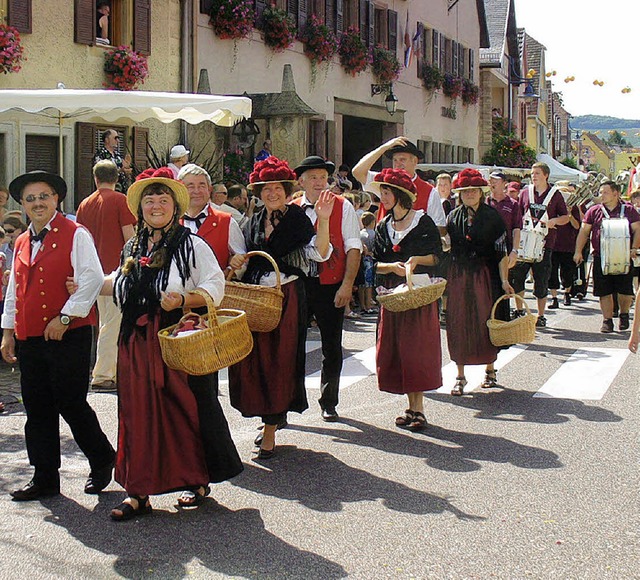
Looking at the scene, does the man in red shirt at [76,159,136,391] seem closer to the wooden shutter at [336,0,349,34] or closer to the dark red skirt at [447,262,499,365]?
the dark red skirt at [447,262,499,365]

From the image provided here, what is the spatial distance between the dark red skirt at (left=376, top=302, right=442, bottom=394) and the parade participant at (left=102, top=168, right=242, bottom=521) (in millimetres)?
2309

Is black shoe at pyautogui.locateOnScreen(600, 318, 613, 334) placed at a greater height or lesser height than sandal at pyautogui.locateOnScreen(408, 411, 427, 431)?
greater

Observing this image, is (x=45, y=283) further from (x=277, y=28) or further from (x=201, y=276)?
(x=277, y=28)

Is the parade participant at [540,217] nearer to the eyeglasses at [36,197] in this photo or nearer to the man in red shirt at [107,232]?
the man in red shirt at [107,232]

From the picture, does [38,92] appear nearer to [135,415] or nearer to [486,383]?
[486,383]

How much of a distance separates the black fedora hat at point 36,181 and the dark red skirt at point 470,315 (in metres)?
4.09

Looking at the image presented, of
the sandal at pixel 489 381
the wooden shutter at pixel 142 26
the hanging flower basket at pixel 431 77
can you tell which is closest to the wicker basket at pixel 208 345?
the sandal at pixel 489 381

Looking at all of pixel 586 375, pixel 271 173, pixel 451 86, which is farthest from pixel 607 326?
pixel 451 86

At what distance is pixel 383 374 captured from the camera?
7750mm

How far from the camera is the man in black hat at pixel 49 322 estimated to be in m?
5.76

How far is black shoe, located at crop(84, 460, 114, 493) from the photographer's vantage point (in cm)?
594

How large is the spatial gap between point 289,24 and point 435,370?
49.1 ft

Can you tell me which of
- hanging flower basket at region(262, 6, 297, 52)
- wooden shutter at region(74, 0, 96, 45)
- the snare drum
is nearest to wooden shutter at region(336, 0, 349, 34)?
hanging flower basket at region(262, 6, 297, 52)

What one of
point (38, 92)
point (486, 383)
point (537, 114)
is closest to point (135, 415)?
point (486, 383)
